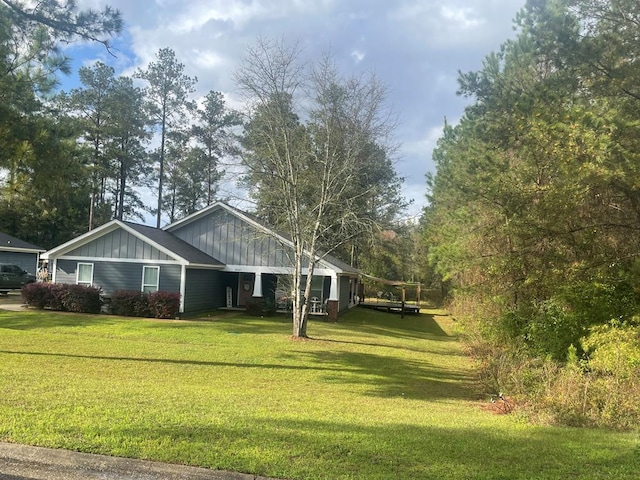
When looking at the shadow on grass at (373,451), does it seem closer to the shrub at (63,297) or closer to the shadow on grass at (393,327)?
the shadow on grass at (393,327)

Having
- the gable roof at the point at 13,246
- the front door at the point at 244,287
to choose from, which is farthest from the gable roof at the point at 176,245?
the gable roof at the point at 13,246

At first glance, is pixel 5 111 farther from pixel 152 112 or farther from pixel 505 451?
pixel 152 112

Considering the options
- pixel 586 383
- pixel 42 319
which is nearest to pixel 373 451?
pixel 586 383

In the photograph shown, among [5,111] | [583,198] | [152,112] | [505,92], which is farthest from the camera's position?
[152,112]

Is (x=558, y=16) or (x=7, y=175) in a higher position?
(x=558, y=16)

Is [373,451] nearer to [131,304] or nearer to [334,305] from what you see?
[131,304]

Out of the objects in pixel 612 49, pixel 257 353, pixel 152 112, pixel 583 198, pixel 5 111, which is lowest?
pixel 257 353

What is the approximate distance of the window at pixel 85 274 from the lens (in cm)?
2278

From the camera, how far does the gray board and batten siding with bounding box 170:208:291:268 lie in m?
24.7

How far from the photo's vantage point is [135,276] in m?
22.3

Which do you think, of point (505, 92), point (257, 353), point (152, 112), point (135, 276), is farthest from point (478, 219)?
point (152, 112)

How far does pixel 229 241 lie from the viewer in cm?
2539

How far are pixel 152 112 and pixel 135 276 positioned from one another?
83.2 feet

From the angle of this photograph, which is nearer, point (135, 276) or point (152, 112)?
point (135, 276)
